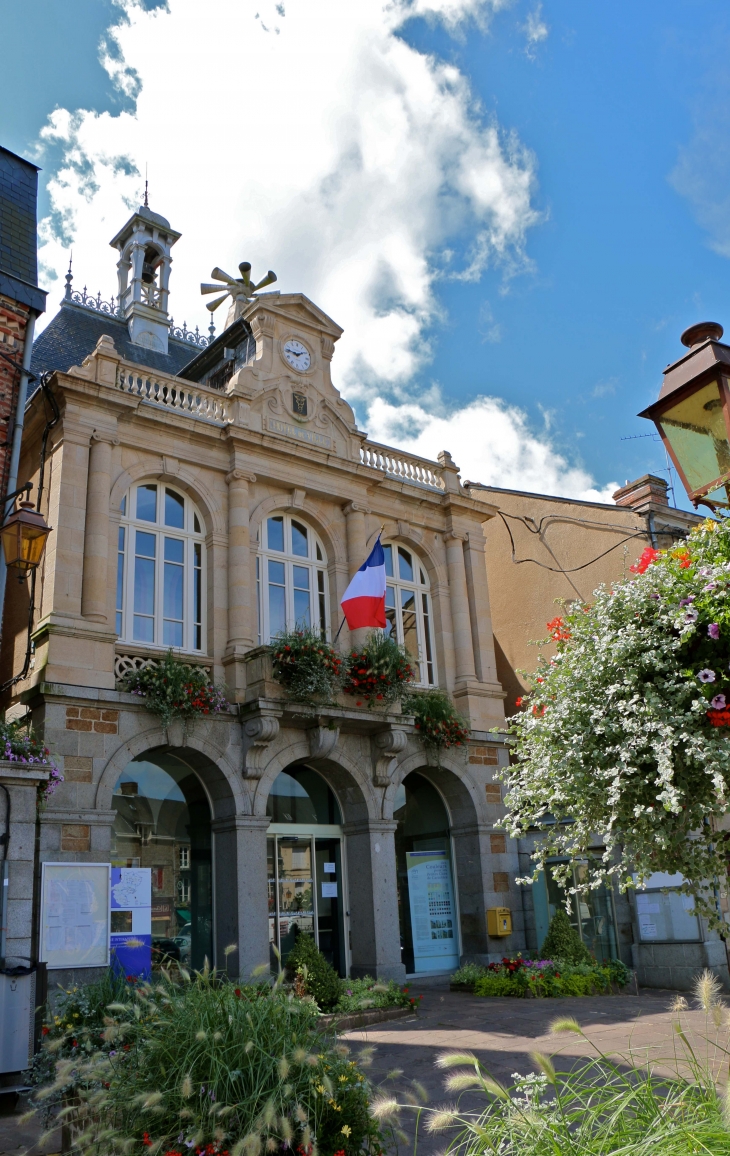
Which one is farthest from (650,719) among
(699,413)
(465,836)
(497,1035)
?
(465,836)

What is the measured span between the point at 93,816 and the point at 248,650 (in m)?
3.79

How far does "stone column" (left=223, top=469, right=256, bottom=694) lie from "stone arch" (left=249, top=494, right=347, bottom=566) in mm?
637

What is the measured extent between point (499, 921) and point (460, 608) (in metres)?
6.14

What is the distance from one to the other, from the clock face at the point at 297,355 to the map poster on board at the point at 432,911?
977cm

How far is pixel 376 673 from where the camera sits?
1620 cm

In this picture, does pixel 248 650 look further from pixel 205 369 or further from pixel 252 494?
pixel 205 369

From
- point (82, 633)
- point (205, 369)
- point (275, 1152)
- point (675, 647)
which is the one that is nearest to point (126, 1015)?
point (275, 1152)

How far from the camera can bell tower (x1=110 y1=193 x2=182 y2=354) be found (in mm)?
23547

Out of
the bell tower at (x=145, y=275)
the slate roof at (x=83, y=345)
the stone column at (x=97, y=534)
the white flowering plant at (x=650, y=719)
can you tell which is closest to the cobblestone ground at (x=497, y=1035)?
the white flowering plant at (x=650, y=719)

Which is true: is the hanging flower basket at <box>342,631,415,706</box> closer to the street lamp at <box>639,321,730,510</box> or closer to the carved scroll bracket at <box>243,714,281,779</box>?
the carved scroll bracket at <box>243,714,281,779</box>

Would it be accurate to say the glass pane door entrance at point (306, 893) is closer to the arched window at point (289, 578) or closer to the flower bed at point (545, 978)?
the flower bed at point (545, 978)

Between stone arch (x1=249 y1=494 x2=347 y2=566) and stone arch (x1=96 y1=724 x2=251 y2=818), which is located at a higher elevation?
stone arch (x1=249 y1=494 x2=347 y2=566)

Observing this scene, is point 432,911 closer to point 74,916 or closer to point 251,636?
point 251,636

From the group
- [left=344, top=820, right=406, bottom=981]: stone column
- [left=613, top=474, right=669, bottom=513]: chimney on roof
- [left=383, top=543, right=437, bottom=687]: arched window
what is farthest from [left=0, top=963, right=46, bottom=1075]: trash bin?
[left=613, top=474, right=669, bottom=513]: chimney on roof
